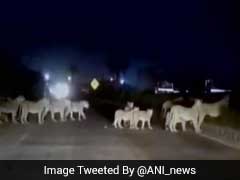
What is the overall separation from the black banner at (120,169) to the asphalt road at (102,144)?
3.85 feet

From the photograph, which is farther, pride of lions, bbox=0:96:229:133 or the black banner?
pride of lions, bbox=0:96:229:133

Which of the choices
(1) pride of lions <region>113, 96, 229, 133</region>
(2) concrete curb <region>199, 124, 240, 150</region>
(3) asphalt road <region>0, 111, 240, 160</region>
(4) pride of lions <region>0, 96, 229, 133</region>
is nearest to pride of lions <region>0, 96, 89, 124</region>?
(4) pride of lions <region>0, 96, 229, 133</region>

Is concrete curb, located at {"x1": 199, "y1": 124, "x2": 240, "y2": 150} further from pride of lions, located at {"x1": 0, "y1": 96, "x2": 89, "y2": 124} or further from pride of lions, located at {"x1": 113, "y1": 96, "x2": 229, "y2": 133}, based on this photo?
pride of lions, located at {"x1": 0, "y1": 96, "x2": 89, "y2": 124}

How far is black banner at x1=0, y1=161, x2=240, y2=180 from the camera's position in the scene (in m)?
11.9

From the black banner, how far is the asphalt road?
1.17 meters

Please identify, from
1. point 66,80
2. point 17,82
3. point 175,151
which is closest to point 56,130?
point 175,151

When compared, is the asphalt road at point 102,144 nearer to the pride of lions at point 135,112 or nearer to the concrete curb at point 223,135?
the concrete curb at point 223,135

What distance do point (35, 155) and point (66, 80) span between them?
304 ft

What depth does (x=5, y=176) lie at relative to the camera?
12.1 metres

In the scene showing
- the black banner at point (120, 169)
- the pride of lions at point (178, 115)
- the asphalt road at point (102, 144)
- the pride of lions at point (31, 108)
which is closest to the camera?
the black banner at point (120, 169)

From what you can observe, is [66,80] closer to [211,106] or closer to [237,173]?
[211,106]

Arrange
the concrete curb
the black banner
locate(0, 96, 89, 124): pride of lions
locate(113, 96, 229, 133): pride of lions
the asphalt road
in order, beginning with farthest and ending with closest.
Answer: locate(0, 96, 89, 124): pride of lions
locate(113, 96, 229, 133): pride of lions
the concrete curb
the asphalt road
the black banner

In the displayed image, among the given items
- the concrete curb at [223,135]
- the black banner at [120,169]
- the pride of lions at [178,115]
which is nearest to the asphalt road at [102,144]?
the concrete curb at [223,135]

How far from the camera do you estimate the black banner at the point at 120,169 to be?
11906mm
